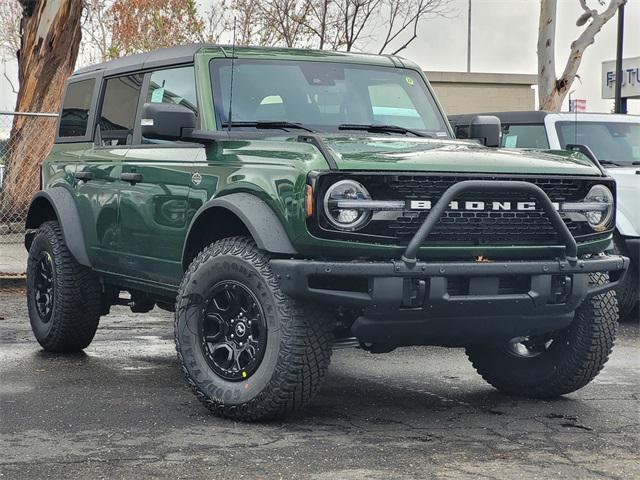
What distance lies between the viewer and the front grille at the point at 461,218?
593 centimetres

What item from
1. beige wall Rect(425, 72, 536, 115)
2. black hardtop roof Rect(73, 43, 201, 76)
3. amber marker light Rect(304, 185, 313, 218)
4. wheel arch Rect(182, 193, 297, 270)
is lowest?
wheel arch Rect(182, 193, 297, 270)

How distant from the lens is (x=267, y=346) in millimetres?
6004

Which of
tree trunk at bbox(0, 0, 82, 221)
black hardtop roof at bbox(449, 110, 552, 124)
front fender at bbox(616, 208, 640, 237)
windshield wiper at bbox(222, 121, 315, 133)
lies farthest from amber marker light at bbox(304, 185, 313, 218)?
tree trunk at bbox(0, 0, 82, 221)

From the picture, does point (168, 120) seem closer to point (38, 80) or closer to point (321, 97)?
point (321, 97)

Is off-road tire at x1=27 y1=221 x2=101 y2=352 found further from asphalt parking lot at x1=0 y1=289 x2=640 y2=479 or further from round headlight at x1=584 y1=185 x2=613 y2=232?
round headlight at x1=584 y1=185 x2=613 y2=232

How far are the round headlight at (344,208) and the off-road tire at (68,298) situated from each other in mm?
2844

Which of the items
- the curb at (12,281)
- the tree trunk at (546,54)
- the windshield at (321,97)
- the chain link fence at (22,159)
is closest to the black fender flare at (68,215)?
the windshield at (321,97)

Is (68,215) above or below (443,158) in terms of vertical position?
below

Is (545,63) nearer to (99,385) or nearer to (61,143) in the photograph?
(61,143)

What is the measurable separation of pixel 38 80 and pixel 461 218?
14310 mm

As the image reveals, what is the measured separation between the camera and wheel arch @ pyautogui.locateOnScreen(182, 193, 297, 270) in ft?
19.7

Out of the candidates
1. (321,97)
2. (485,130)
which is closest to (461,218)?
(321,97)

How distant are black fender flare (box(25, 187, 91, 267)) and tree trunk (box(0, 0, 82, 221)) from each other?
404 inches

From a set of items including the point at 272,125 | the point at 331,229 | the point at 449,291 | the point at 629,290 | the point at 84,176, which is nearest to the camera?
the point at 331,229
